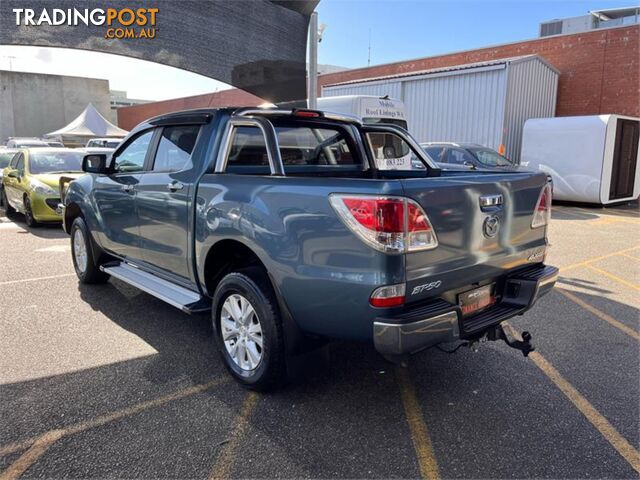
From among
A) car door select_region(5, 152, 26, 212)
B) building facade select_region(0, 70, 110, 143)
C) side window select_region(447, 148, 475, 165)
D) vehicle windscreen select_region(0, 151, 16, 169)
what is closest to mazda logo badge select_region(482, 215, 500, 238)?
side window select_region(447, 148, 475, 165)

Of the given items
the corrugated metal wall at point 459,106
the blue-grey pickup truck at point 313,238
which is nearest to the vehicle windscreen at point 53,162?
the blue-grey pickup truck at point 313,238

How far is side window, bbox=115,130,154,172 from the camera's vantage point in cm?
470

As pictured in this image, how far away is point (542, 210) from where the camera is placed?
365 centimetres

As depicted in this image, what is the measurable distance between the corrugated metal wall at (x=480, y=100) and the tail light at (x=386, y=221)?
13.6 m

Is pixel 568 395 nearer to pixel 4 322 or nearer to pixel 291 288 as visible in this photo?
pixel 291 288

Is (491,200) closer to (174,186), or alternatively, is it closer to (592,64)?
(174,186)

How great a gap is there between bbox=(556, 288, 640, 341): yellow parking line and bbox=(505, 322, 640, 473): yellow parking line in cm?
119

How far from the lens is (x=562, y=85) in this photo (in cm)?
1734

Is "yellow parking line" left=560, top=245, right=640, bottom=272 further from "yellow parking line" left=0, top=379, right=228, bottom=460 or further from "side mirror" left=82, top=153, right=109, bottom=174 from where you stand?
"side mirror" left=82, top=153, right=109, bottom=174

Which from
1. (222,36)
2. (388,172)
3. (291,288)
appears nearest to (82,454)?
(291,288)

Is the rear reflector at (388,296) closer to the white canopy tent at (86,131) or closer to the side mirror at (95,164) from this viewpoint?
the side mirror at (95,164)

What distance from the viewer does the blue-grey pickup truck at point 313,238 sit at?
2654 millimetres


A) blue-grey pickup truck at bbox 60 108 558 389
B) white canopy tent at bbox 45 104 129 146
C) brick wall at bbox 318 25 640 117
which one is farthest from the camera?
white canopy tent at bbox 45 104 129 146

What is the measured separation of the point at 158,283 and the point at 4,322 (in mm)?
1607
